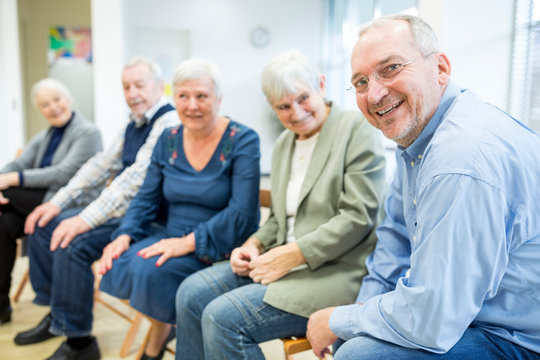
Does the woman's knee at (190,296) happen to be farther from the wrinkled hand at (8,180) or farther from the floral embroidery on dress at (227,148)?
A: the wrinkled hand at (8,180)

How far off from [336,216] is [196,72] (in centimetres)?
88

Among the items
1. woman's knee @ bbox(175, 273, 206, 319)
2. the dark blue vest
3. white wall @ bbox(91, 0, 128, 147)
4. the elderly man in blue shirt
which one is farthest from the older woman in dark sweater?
the elderly man in blue shirt

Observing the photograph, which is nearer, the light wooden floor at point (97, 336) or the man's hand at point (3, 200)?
the light wooden floor at point (97, 336)

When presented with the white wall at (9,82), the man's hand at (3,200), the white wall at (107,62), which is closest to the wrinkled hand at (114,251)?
the man's hand at (3,200)

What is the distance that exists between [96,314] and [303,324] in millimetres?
1810

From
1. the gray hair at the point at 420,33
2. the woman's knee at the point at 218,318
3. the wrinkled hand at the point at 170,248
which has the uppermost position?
the gray hair at the point at 420,33

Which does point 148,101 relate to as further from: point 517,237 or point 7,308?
point 517,237

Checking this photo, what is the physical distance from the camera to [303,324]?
1.32 meters

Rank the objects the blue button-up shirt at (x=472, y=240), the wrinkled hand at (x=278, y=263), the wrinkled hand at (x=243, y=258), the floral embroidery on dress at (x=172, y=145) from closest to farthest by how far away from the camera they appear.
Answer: the blue button-up shirt at (x=472, y=240)
the wrinkled hand at (x=278, y=263)
the wrinkled hand at (x=243, y=258)
the floral embroidery on dress at (x=172, y=145)

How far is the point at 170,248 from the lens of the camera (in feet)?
5.52

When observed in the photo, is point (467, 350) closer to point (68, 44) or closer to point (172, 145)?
point (172, 145)

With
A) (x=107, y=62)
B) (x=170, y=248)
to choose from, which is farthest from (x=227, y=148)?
(x=107, y=62)

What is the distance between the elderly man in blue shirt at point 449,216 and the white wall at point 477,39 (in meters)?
1.57

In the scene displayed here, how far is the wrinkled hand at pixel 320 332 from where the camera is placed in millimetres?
1128
